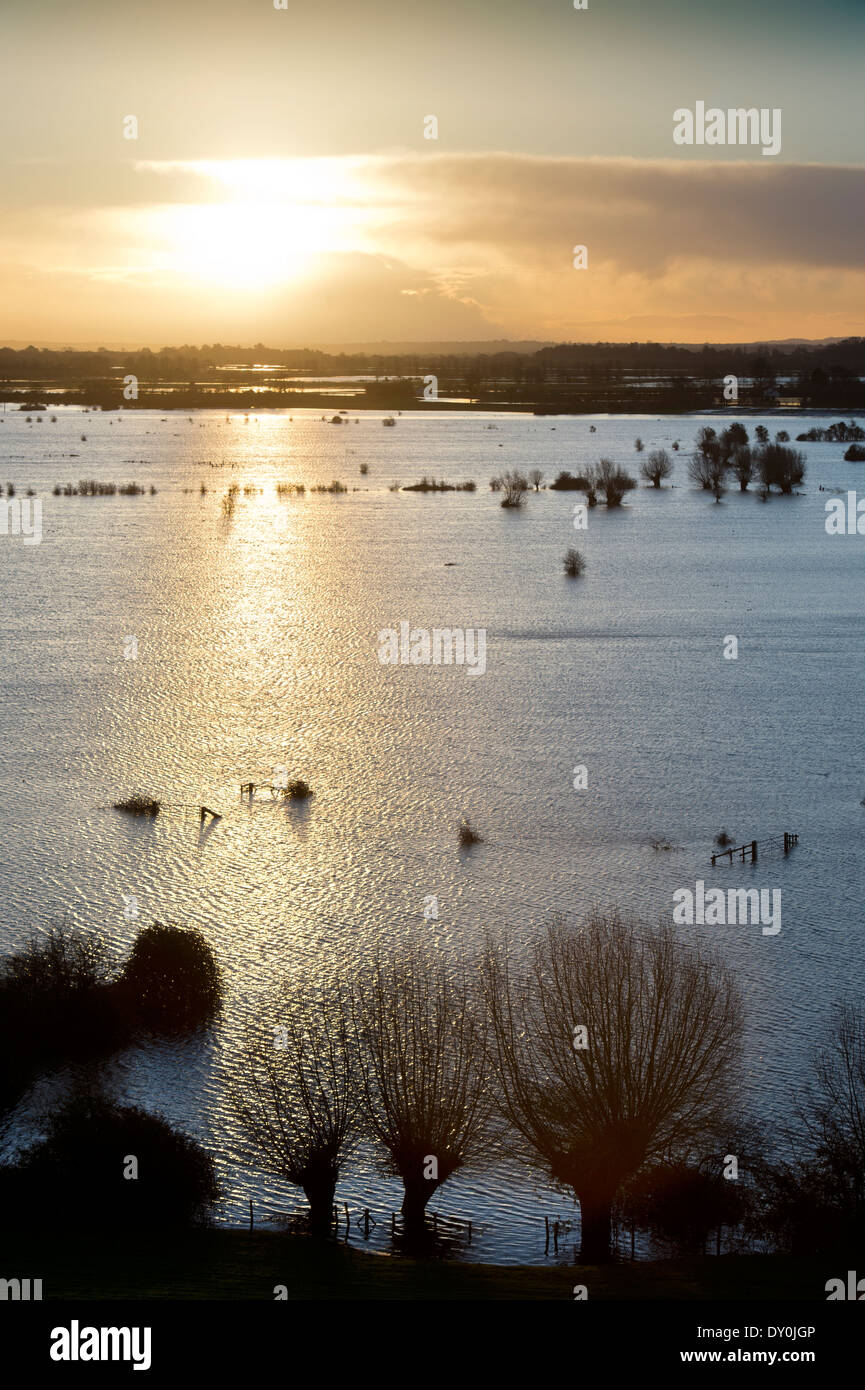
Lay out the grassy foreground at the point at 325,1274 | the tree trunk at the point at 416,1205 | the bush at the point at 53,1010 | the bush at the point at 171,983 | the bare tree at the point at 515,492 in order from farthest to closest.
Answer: the bare tree at the point at 515,492 → the bush at the point at 171,983 → the bush at the point at 53,1010 → the tree trunk at the point at 416,1205 → the grassy foreground at the point at 325,1274

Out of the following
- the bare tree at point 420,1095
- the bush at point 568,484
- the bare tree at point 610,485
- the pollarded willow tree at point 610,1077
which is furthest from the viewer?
the bush at point 568,484

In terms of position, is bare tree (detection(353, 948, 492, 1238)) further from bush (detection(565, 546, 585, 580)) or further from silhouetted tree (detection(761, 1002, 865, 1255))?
bush (detection(565, 546, 585, 580))

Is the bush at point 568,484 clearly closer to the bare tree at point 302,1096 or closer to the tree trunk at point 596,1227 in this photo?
the bare tree at point 302,1096

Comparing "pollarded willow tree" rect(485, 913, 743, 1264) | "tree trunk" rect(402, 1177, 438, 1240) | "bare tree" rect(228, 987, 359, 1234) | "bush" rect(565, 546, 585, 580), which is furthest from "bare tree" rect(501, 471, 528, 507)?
"tree trunk" rect(402, 1177, 438, 1240)

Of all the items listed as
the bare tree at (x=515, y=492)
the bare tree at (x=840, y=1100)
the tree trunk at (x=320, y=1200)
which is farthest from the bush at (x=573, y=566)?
the tree trunk at (x=320, y=1200)
